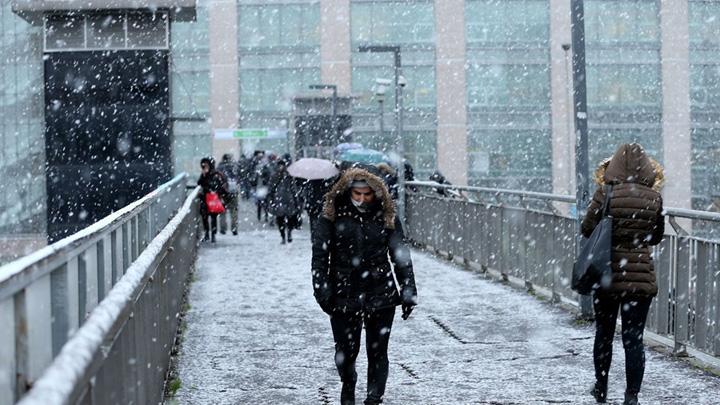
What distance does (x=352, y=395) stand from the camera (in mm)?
7023

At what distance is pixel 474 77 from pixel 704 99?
10.7 m

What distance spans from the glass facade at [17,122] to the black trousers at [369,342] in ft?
105

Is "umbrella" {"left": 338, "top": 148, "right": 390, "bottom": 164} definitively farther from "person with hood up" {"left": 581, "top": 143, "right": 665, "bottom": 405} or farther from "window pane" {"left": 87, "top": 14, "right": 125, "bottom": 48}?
"window pane" {"left": 87, "top": 14, "right": 125, "bottom": 48}

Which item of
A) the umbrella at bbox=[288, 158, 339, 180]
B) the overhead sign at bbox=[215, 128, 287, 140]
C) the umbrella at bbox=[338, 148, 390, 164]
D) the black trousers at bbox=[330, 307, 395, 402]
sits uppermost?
the overhead sign at bbox=[215, 128, 287, 140]

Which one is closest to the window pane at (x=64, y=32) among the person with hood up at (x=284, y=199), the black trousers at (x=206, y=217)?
the black trousers at (x=206, y=217)

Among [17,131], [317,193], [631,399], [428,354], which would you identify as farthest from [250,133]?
[631,399]

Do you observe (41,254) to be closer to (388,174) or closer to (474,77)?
(388,174)

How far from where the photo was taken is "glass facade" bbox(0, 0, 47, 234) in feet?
127

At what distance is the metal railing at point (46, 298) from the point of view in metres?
2.95

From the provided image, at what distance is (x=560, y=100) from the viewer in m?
53.5

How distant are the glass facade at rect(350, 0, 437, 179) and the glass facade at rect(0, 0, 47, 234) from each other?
1432 cm

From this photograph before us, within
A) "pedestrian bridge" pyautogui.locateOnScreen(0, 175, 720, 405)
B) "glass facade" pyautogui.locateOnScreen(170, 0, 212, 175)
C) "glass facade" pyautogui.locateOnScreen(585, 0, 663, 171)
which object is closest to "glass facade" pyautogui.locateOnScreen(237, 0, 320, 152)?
"glass facade" pyautogui.locateOnScreen(170, 0, 212, 175)

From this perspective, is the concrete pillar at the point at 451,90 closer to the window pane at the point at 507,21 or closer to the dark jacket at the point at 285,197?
the window pane at the point at 507,21

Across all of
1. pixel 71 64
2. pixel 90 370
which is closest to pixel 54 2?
pixel 71 64
